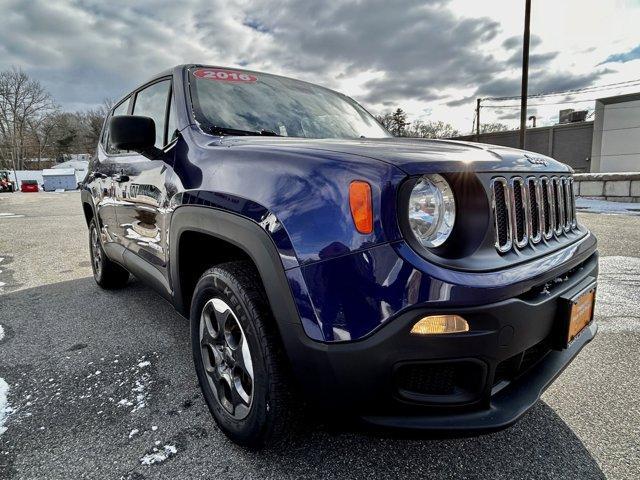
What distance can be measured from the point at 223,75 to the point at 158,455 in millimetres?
2076

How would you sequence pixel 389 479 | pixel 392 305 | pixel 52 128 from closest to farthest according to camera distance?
pixel 392 305, pixel 389 479, pixel 52 128

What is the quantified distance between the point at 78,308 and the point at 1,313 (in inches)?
25.3

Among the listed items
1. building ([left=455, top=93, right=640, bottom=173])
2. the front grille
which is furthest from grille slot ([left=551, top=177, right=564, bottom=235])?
building ([left=455, top=93, right=640, bottom=173])

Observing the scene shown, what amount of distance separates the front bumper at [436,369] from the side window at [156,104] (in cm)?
182

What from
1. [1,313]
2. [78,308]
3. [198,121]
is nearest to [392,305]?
[198,121]

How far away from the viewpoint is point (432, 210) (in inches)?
52.1

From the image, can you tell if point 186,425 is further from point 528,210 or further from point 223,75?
point 223,75

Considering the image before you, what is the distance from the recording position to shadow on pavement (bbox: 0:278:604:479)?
5.31 ft

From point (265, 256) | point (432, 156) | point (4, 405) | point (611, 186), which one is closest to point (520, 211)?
point (432, 156)

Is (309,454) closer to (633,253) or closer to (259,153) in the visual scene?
(259,153)

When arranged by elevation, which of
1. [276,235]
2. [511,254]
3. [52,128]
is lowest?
[511,254]

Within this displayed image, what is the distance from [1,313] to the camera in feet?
11.8

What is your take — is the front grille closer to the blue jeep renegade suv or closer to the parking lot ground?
the blue jeep renegade suv

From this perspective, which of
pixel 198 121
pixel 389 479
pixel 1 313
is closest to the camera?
pixel 389 479
